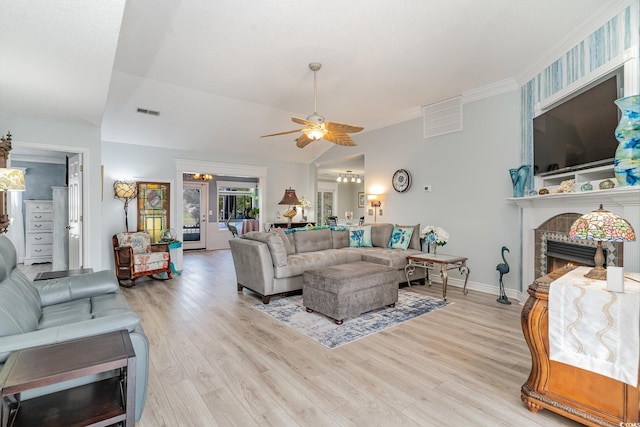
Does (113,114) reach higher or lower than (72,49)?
higher

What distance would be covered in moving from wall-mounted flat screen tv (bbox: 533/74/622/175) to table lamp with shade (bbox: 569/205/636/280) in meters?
1.28

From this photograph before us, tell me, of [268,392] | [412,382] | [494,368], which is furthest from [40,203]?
[494,368]

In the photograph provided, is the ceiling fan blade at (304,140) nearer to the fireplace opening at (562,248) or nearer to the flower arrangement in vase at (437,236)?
the flower arrangement in vase at (437,236)

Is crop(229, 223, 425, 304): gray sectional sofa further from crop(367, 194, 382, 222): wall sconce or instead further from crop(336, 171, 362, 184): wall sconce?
crop(336, 171, 362, 184): wall sconce

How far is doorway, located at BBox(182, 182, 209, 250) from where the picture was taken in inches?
371

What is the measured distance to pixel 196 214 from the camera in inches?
374

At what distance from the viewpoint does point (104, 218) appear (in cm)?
565

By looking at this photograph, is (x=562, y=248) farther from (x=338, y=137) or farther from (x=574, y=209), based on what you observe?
(x=338, y=137)

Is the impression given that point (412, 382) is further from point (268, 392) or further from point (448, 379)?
point (268, 392)

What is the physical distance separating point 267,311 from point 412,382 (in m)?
1.99

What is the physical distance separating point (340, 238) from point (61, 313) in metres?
4.00

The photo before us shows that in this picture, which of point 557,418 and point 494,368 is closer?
point 557,418

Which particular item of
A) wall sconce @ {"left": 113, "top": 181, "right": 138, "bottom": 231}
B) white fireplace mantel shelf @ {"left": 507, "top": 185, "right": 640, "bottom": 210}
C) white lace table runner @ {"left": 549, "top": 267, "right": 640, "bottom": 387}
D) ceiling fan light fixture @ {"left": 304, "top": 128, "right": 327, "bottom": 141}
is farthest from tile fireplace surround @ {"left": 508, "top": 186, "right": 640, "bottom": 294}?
wall sconce @ {"left": 113, "top": 181, "right": 138, "bottom": 231}

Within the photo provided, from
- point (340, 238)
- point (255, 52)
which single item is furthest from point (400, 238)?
point (255, 52)
